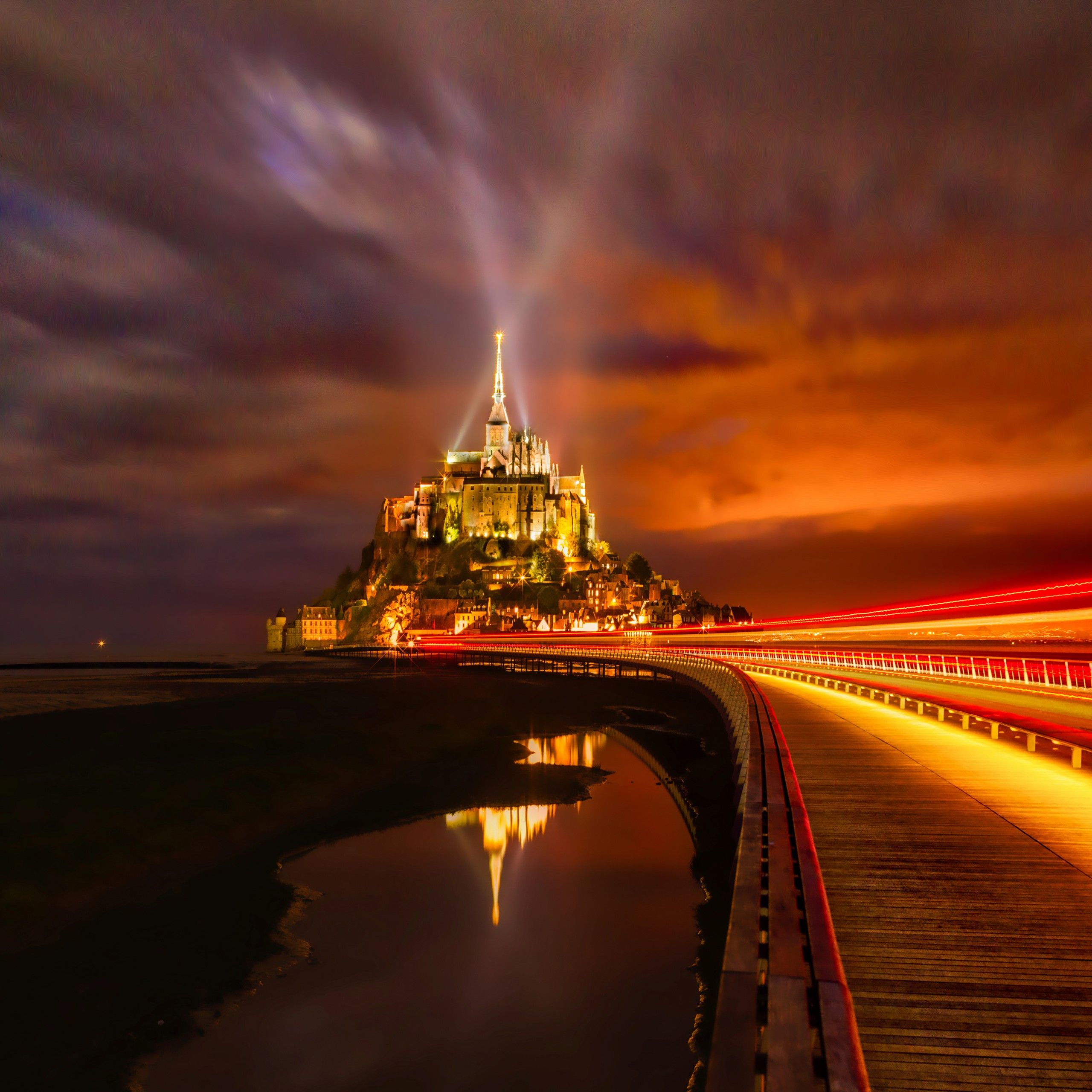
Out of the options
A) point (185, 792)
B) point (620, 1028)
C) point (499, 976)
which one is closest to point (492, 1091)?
point (620, 1028)

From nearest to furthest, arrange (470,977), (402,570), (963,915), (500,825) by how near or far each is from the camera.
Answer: (963,915) < (470,977) < (500,825) < (402,570)

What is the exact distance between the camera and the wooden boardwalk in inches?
187

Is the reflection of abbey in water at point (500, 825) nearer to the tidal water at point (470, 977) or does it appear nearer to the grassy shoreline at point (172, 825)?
the tidal water at point (470, 977)

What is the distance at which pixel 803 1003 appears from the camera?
15.0ft

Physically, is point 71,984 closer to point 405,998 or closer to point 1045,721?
point 405,998

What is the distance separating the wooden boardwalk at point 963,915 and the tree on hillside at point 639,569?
5688 inches

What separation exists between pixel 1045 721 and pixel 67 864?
73.9 ft

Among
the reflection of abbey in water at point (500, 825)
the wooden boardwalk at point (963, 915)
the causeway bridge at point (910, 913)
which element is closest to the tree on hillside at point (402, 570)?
the reflection of abbey in water at point (500, 825)

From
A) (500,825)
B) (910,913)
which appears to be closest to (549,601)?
(500,825)

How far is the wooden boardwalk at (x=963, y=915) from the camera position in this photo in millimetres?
4738

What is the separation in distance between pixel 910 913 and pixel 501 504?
153713mm

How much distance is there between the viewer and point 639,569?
164 m

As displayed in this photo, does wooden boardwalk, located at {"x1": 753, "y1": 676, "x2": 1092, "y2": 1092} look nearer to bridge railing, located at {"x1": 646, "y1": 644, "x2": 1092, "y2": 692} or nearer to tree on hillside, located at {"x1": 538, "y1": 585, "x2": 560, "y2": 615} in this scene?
bridge railing, located at {"x1": 646, "y1": 644, "x2": 1092, "y2": 692}

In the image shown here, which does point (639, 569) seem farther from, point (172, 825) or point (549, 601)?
point (172, 825)
